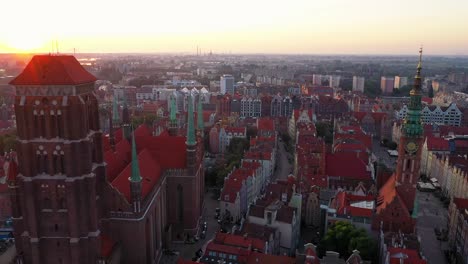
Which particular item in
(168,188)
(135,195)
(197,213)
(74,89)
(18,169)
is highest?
(74,89)

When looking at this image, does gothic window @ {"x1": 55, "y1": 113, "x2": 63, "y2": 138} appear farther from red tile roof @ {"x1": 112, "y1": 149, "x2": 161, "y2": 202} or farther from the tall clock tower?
the tall clock tower

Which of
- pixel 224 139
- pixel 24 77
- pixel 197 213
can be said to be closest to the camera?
pixel 24 77

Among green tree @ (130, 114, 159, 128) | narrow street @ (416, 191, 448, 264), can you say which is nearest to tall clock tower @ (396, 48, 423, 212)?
narrow street @ (416, 191, 448, 264)

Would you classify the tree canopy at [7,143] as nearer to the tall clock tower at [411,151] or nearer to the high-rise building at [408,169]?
the high-rise building at [408,169]

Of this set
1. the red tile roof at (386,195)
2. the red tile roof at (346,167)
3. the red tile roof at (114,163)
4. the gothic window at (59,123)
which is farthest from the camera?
the red tile roof at (346,167)

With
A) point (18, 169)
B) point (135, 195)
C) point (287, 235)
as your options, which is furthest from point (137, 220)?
point (287, 235)

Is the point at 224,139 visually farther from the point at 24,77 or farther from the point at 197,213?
the point at 24,77

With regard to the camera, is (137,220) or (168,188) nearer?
(137,220)

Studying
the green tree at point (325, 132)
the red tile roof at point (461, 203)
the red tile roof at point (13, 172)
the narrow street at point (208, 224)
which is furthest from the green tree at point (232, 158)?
the red tile roof at point (13, 172)
